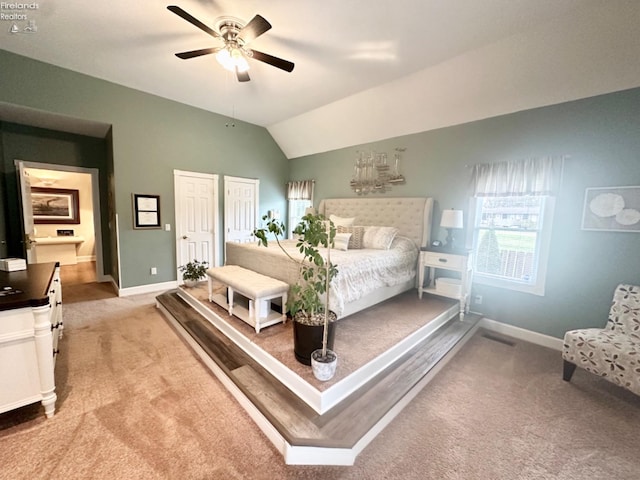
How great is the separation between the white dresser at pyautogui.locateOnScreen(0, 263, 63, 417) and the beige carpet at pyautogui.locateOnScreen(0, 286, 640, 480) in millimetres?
209

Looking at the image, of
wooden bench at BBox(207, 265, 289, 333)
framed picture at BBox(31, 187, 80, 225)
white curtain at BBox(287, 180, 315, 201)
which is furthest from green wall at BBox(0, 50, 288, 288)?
framed picture at BBox(31, 187, 80, 225)

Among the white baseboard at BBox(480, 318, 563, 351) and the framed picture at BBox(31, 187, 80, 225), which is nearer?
the white baseboard at BBox(480, 318, 563, 351)

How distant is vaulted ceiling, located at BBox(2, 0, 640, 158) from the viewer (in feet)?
7.52

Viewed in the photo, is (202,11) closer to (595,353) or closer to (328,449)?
(328,449)

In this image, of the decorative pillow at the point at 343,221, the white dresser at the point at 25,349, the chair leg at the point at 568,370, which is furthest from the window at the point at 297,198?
the chair leg at the point at 568,370

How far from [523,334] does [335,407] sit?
2819 millimetres

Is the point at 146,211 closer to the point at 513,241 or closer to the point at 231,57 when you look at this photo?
the point at 231,57

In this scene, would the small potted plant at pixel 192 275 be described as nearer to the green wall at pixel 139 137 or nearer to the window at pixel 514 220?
the green wall at pixel 139 137

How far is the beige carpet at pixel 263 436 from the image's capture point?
1494 mm

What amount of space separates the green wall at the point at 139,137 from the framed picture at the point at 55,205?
304 cm

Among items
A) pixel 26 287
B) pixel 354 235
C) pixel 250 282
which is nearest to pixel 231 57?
pixel 250 282

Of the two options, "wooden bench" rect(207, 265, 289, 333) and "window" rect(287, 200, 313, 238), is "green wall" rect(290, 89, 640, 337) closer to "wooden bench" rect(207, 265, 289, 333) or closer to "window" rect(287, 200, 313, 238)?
"wooden bench" rect(207, 265, 289, 333)

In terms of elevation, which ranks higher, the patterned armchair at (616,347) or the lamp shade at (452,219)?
the lamp shade at (452,219)

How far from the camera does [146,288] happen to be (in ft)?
14.8
